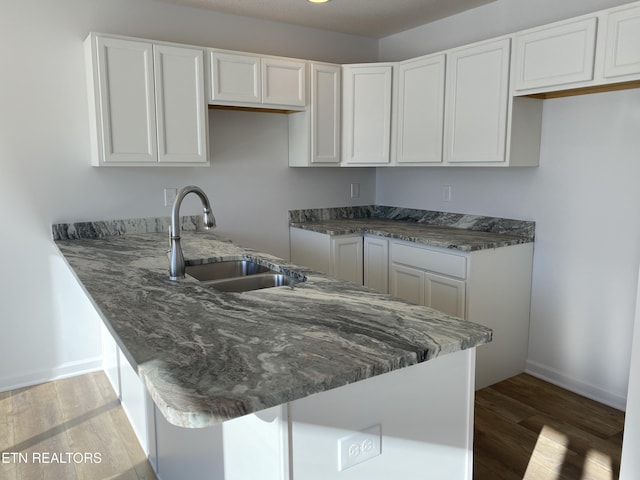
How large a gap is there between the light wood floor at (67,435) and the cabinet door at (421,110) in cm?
251

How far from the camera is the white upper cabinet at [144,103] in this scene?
2.77 meters

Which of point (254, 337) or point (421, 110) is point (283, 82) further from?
point (254, 337)

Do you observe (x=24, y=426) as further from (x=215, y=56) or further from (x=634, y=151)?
(x=634, y=151)

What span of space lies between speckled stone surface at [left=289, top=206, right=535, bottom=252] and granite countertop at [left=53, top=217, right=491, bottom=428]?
129cm

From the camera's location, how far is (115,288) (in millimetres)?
1849

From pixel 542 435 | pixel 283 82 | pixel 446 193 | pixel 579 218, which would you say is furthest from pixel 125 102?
pixel 542 435

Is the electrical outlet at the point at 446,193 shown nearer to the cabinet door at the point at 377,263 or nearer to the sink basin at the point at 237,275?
the cabinet door at the point at 377,263

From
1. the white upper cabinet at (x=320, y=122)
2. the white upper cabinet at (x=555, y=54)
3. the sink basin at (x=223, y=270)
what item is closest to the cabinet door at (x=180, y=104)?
the white upper cabinet at (x=320, y=122)

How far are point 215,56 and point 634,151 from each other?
8.18ft

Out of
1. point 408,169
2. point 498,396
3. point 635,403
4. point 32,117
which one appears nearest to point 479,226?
point 408,169

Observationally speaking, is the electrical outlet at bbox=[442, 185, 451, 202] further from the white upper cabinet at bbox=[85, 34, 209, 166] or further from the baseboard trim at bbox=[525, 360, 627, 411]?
the white upper cabinet at bbox=[85, 34, 209, 166]

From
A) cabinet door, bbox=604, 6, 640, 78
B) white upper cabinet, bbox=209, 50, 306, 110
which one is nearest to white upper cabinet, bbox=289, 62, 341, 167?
white upper cabinet, bbox=209, 50, 306, 110

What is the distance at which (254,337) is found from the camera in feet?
4.29

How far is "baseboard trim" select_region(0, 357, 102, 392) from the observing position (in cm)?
301
